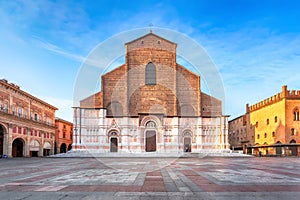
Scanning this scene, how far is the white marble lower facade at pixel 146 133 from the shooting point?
40938mm

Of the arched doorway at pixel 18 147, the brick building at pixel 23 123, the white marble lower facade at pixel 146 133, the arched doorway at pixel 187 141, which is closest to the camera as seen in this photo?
the brick building at pixel 23 123

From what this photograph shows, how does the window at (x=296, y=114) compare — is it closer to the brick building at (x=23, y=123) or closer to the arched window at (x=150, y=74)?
the arched window at (x=150, y=74)

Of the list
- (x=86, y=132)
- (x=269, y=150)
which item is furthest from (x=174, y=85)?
(x=269, y=150)

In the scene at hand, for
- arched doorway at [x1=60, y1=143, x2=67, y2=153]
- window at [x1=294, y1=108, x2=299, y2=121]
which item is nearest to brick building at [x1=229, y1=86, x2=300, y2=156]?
window at [x1=294, y1=108, x2=299, y2=121]

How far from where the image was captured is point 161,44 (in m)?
46.0

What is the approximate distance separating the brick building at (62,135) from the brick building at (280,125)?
3753 cm

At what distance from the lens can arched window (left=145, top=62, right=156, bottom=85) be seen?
4344cm

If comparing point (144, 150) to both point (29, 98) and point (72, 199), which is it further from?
point (72, 199)

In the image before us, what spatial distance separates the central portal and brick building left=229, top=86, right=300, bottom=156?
1766 cm

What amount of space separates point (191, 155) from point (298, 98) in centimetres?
2033

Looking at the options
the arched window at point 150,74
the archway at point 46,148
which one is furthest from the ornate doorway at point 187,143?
the archway at point 46,148

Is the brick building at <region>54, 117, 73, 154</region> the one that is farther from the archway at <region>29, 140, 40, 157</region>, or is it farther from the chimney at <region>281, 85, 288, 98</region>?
the chimney at <region>281, 85, 288, 98</region>

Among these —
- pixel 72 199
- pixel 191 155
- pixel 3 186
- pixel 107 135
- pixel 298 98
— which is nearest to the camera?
pixel 72 199

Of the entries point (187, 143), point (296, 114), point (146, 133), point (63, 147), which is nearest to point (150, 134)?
point (146, 133)
